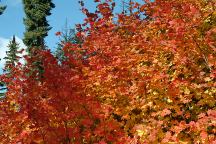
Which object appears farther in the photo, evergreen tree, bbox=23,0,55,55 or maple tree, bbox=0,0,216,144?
evergreen tree, bbox=23,0,55,55

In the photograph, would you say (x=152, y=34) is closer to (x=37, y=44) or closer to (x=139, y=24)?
(x=139, y=24)

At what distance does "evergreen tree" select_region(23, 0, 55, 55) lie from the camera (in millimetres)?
31266

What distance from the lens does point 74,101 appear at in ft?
29.6

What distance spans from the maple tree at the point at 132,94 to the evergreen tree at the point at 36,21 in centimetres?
1981

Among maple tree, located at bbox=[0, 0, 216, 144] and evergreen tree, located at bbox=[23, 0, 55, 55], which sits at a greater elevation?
evergreen tree, located at bbox=[23, 0, 55, 55]

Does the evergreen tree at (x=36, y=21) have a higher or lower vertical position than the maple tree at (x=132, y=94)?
higher

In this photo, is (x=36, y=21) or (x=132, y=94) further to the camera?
(x=36, y=21)

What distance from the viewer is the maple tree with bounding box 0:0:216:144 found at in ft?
27.1

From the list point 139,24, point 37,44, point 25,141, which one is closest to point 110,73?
point 25,141

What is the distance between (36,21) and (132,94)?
2481 cm

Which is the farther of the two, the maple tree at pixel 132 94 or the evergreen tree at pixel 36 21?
the evergreen tree at pixel 36 21

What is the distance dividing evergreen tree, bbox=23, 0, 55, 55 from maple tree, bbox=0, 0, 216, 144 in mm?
19812

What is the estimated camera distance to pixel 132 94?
9.61 metres

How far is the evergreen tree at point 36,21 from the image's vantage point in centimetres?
3127
